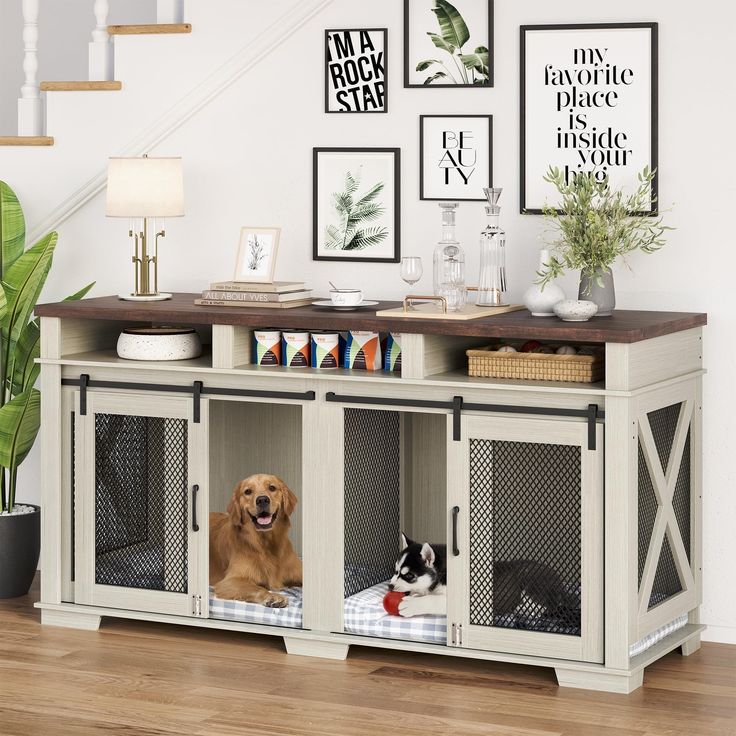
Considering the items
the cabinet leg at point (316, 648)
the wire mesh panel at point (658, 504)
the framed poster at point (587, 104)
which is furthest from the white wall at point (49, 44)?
the wire mesh panel at point (658, 504)

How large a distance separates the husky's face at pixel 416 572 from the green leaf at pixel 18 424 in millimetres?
1346

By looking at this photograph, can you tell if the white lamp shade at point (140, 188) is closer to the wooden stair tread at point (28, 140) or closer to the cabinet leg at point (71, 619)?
the wooden stair tread at point (28, 140)

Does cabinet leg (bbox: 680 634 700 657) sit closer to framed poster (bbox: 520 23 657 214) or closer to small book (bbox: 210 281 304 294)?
framed poster (bbox: 520 23 657 214)

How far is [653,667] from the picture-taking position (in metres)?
3.94

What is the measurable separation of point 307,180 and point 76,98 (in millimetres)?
882

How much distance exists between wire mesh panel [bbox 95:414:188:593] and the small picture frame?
497 mm

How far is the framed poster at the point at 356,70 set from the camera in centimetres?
441

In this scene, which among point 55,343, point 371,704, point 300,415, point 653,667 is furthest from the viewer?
point 300,415

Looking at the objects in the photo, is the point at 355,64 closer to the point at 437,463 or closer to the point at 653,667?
the point at 437,463

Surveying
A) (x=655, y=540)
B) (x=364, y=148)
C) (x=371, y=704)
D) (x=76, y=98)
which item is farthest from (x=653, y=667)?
(x=76, y=98)

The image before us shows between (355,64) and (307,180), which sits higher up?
(355,64)

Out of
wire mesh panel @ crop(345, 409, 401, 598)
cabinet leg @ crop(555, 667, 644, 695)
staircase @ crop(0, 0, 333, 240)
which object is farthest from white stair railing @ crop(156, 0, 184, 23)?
cabinet leg @ crop(555, 667, 644, 695)

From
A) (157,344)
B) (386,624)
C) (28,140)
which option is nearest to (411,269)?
(157,344)

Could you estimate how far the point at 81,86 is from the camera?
187 inches
